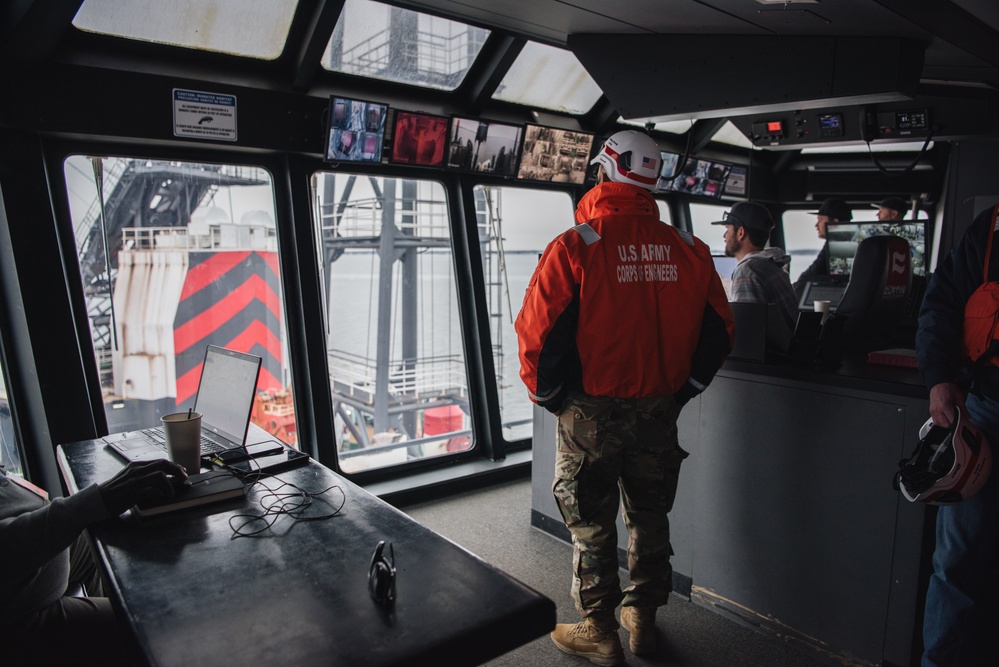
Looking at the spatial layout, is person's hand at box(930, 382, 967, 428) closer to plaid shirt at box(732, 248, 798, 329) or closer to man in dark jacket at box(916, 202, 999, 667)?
man in dark jacket at box(916, 202, 999, 667)

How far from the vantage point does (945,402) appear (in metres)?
1.70

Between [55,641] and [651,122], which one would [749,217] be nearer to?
[651,122]

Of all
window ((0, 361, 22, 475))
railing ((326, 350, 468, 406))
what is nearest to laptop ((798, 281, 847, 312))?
railing ((326, 350, 468, 406))

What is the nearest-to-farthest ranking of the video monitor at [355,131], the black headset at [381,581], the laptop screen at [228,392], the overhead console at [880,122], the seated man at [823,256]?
1. the black headset at [381,581]
2. the laptop screen at [228,392]
3. the video monitor at [355,131]
4. the overhead console at [880,122]
5. the seated man at [823,256]

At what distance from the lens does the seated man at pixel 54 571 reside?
1245mm

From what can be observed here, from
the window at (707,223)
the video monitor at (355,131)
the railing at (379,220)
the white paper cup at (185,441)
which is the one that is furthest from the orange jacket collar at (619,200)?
the window at (707,223)

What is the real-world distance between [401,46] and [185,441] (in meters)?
2.49

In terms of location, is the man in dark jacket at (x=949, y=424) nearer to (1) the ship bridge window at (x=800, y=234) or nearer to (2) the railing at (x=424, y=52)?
(2) the railing at (x=424, y=52)

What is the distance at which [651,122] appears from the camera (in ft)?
10.5

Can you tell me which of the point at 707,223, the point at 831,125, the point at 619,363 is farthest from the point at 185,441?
the point at 707,223

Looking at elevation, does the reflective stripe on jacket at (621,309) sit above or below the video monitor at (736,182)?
below

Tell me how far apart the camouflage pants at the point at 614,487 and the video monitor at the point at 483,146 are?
206cm

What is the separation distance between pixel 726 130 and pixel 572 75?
208cm

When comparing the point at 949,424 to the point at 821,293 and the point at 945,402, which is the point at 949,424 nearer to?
the point at 945,402
